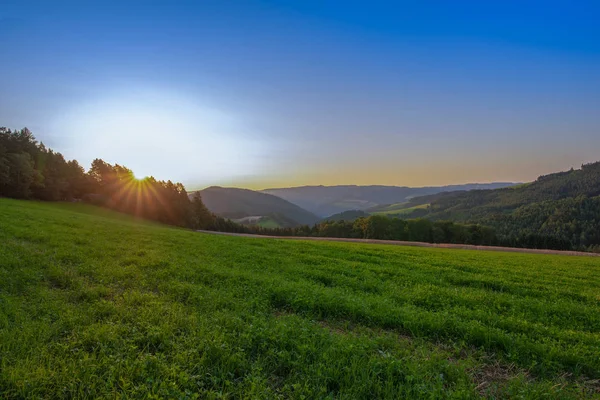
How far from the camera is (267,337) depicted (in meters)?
5.74

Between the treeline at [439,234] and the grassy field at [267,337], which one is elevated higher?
the grassy field at [267,337]

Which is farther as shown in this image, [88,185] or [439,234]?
[439,234]

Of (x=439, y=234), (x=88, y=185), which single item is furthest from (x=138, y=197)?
(x=439, y=234)

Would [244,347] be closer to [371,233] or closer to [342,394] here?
[342,394]

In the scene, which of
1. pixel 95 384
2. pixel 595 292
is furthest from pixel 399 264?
pixel 95 384

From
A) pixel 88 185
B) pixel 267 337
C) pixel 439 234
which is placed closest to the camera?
pixel 267 337

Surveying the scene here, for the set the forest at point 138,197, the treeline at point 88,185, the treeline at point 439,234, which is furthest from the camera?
the treeline at point 439,234

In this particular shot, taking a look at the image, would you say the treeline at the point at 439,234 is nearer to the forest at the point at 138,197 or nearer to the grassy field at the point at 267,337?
the forest at the point at 138,197

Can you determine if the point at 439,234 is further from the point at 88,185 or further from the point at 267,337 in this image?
the point at 88,185

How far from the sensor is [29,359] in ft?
15.2

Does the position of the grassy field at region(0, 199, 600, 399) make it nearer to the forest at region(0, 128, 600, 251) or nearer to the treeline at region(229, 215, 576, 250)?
the forest at region(0, 128, 600, 251)

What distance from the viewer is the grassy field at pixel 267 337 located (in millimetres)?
4438

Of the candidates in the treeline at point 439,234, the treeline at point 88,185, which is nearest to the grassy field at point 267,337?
the treeline at point 88,185

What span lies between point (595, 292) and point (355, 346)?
13575 mm
